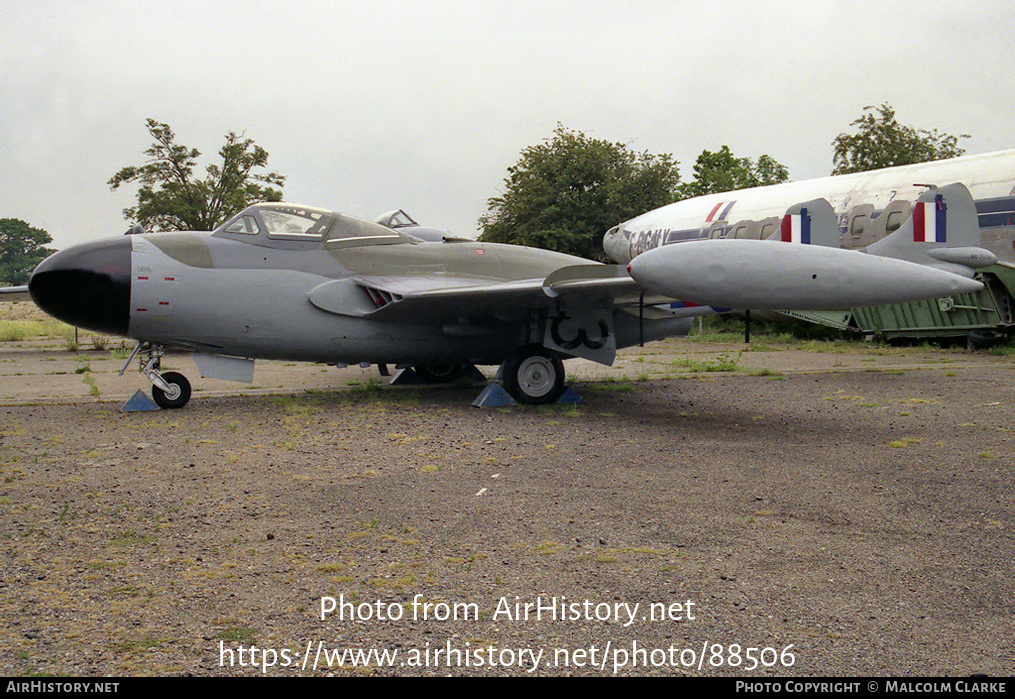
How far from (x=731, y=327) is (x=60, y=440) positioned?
1979 cm

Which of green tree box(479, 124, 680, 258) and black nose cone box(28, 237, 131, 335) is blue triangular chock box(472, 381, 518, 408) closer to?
black nose cone box(28, 237, 131, 335)

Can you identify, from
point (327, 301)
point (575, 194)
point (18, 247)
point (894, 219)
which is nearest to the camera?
point (327, 301)

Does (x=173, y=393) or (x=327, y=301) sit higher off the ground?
(x=327, y=301)

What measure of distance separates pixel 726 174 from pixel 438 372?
46.3m

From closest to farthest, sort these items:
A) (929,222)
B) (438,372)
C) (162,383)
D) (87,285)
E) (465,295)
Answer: (929,222)
(87,285)
(465,295)
(162,383)
(438,372)

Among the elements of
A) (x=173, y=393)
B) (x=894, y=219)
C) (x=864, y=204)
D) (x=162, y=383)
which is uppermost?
(x=864, y=204)

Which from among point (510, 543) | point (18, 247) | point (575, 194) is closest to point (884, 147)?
point (575, 194)

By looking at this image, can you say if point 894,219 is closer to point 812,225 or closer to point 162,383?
point 812,225

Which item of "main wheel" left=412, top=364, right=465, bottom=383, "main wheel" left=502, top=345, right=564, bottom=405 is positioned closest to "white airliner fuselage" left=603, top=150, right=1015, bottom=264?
"main wheel" left=502, top=345, right=564, bottom=405

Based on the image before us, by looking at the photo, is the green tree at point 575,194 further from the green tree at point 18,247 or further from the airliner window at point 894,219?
the green tree at point 18,247

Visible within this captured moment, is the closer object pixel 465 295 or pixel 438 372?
pixel 465 295

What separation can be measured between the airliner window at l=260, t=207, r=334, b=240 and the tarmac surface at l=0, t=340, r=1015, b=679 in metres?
2.19

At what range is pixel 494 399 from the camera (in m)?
9.88

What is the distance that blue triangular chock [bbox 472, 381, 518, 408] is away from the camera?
32.2ft
